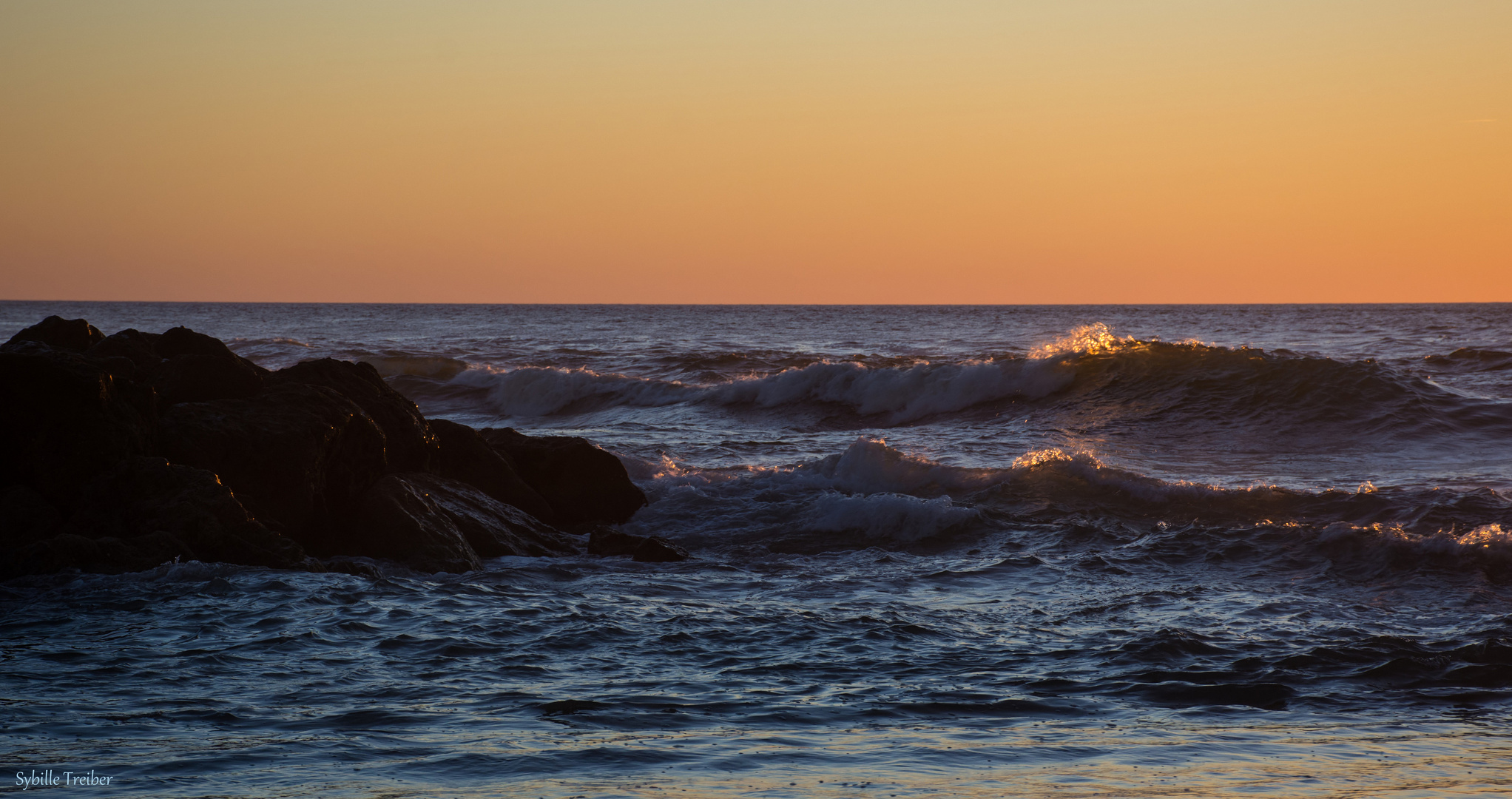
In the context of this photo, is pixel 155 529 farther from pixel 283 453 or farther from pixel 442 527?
pixel 442 527

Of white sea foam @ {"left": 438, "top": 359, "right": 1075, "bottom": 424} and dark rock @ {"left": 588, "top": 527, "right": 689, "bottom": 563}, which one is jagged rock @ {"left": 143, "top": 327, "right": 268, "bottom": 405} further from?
white sea foam @ {"left": 438, "top": 359, "right": 1075, "bottom": 424}

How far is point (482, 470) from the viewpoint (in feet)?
35.6

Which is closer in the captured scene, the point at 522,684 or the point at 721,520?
the point at 522,684

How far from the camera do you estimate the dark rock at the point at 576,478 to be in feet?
36.7

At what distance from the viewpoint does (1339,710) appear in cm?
530

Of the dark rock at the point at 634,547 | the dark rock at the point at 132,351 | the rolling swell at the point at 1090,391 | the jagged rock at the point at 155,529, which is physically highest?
the dark rock at the point at 132,351

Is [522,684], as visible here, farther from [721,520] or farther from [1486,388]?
[1486,388]

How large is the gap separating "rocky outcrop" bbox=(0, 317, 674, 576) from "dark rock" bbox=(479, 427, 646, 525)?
0.75 feet

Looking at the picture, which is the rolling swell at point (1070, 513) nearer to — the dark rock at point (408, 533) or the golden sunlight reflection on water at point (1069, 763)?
the dark rock at point (408, 533)

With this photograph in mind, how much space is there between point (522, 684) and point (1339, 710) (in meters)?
3.56

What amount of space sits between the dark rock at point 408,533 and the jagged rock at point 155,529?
667 mm

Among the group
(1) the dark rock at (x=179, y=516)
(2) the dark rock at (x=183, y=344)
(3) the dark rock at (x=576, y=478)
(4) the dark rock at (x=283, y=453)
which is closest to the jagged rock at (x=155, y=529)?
(1) the dark rock at (x=179, y=516)

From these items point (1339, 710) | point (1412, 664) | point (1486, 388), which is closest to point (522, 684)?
point (1339, 710)

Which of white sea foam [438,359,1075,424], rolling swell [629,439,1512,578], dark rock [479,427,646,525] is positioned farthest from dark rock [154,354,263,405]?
white sea foam [438,359,1075,424]
